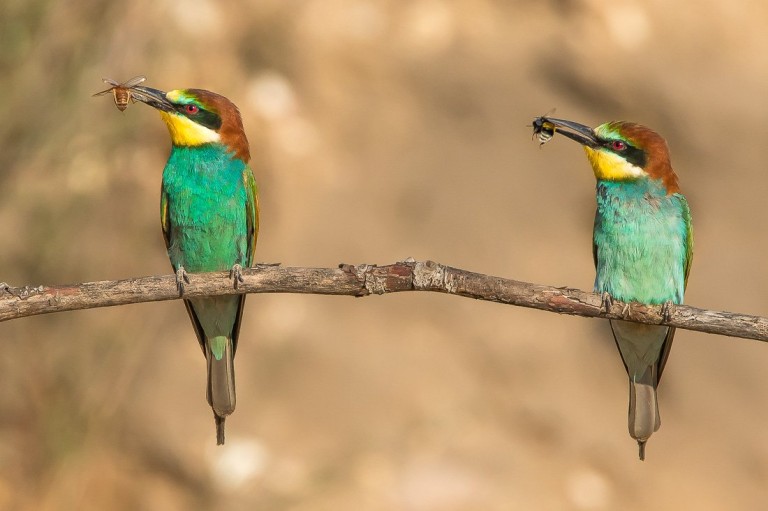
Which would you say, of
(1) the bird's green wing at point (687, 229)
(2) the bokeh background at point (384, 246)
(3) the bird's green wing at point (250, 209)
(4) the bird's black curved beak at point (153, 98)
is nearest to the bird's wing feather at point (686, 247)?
Answer: (1) the bird's green wing at point (687, 229)

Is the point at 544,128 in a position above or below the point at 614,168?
above

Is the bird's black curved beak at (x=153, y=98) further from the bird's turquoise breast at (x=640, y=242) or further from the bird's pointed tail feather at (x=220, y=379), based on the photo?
the bird's turquoise breast at (x=640, y=242)

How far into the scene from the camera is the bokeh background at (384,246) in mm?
5191

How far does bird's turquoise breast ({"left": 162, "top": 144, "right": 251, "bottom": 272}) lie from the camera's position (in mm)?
3914

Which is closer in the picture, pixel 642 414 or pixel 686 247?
pixel 642 414

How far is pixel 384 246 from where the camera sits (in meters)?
5.39

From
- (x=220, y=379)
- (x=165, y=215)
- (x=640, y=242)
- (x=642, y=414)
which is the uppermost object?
(x=165, y=215)

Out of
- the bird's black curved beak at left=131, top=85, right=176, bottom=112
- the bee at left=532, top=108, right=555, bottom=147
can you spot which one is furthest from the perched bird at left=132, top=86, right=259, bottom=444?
the bee at left=532, top=108, right=555, bottom=147

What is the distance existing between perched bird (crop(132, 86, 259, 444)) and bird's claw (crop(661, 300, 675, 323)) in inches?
59.7

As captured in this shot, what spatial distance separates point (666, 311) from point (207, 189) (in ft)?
5.44

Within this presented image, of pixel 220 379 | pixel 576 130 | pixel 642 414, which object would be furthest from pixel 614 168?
pixel 220 379

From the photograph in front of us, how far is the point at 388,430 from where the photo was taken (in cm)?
518

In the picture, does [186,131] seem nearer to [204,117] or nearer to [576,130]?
[204,117]

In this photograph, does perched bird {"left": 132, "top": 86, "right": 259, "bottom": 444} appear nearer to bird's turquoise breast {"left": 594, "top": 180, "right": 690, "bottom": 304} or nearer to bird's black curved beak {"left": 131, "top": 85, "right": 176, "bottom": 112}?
bird's black curved beak {"left": 131, "top": 85, "right": 176, "bottom": 112}
